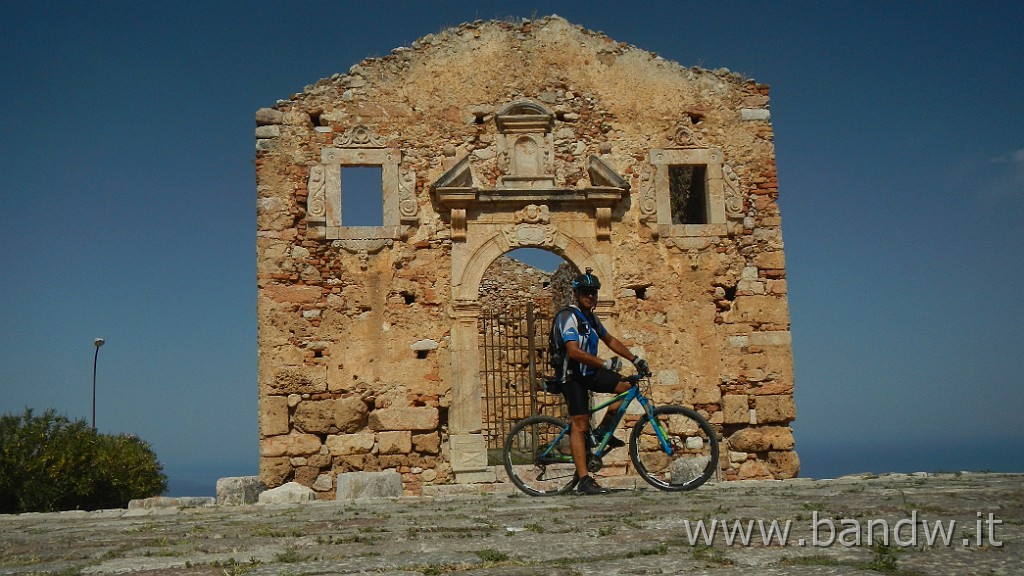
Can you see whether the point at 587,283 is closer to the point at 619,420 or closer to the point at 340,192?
the point at 619,420

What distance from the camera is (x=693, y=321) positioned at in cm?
1187

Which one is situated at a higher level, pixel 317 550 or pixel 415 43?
pixel 415 43

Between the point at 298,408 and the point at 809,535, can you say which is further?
the point at 298,408

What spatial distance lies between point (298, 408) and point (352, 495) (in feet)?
8.68

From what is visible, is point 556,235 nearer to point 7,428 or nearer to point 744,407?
point 744,407

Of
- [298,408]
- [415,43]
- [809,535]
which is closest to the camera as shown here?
[809,535]

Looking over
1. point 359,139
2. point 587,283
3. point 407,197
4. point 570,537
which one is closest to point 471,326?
point 407,197

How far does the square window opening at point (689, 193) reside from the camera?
12.5 metres

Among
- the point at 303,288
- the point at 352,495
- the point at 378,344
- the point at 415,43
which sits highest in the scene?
the point at 415,43

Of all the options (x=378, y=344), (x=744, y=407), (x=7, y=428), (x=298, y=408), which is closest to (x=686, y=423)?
(x=744, y=407)

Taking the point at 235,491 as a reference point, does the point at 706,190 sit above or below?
above

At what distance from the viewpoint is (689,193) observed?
527 inches

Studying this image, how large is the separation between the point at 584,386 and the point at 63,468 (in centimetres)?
760

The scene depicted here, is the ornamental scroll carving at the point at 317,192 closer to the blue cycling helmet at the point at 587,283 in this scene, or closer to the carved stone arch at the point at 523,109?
the carved stone arch at the point at 523,109
